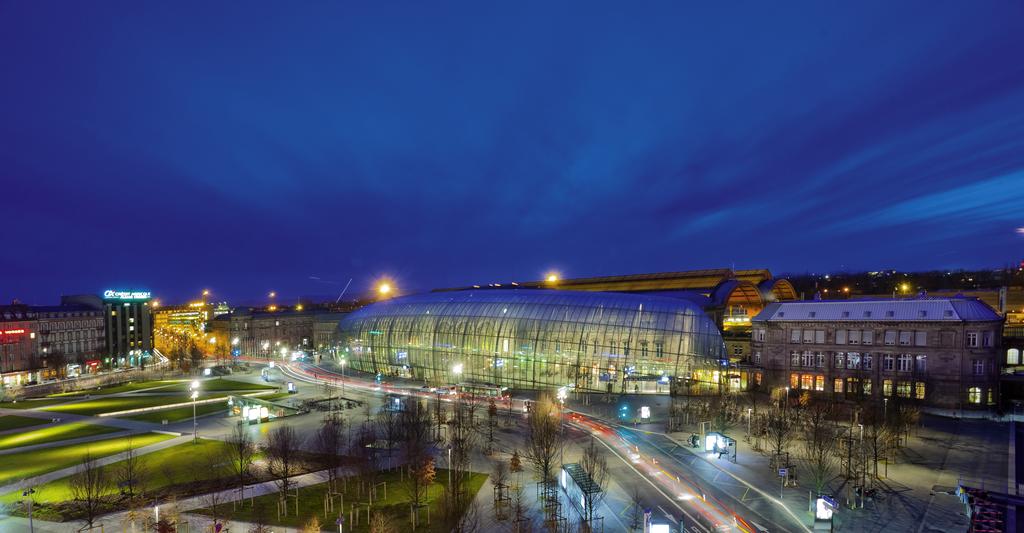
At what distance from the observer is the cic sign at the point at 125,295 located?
159875mm

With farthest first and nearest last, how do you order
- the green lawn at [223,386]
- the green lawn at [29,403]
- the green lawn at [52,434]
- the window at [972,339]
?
the green lawn at [223,386] < the green lawn at [29,403] < the window at [972,339] < the green lawn at [52,434]

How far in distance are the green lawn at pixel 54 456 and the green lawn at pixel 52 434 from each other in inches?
212

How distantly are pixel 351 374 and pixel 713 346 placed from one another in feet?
245

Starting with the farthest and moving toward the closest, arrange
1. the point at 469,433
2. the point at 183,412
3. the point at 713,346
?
the point at 713,346, the point at 183,412, the point at 469,433

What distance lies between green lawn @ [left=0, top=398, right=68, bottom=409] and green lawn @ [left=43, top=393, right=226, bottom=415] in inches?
180

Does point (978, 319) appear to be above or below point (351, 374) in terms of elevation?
above

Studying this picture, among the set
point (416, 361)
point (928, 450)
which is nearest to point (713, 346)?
point (928, 450)

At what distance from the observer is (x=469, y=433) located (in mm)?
56531

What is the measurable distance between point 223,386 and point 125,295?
9636 cm

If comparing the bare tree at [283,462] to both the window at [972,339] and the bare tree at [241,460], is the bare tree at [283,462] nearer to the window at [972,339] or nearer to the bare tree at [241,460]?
the bare tree at [241,460]

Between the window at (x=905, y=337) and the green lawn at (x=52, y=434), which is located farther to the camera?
the window at (x=905, y=337)

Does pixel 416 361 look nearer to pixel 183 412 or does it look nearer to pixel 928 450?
pixel 183 412

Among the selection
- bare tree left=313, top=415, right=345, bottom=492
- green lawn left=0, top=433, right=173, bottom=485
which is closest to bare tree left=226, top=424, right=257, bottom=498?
bare tree left=313, top=415, right=345, bottom=492

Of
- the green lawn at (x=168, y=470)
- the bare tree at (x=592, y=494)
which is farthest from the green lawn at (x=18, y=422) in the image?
the bare tree at (x=592, y=494)
